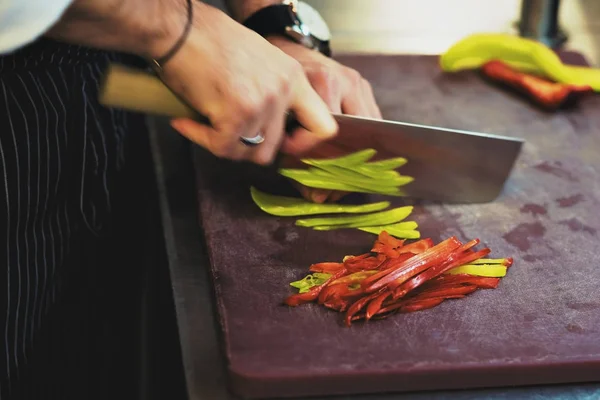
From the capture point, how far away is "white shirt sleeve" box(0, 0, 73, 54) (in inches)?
25.4

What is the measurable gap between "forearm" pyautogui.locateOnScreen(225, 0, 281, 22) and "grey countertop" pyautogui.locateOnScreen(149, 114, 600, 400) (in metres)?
0.22

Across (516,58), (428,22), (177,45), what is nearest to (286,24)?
(177,45)

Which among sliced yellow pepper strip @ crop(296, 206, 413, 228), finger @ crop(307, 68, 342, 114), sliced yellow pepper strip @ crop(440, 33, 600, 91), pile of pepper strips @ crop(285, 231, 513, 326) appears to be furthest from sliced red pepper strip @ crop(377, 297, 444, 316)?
sliced yellow pepper strip @ crop(440, 33, 600, 91)

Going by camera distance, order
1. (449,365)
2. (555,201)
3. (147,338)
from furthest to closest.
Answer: (147,338) → (555,201) → (449,365)

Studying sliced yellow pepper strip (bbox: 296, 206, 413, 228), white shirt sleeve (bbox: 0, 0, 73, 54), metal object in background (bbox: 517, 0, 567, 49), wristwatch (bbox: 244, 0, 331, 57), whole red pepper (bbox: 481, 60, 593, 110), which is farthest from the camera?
metal object in background (bbox: 517, 0, 567, 49)

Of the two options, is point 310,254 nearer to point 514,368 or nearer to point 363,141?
point 363,141

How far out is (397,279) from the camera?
0.85 meters

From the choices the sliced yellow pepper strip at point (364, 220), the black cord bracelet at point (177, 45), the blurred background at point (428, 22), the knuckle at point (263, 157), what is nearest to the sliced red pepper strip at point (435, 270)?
the sliced yellow pepper strip at point (364, 220)

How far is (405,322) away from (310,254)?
16cm

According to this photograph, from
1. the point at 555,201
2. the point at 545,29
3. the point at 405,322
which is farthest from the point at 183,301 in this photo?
the point at 545,29

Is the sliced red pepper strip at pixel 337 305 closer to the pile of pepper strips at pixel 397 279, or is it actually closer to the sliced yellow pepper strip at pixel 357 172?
Answer: the pile of pepper strips at pixel 397 279

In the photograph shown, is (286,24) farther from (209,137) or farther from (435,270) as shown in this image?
(435,270)

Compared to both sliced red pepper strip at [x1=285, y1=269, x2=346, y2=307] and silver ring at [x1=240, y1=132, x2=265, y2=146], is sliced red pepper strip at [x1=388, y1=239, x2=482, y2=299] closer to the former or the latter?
sliced red pepper strip at [x1=285, y1=269, x2=346, y2=307]

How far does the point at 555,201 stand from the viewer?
3.44 feet
